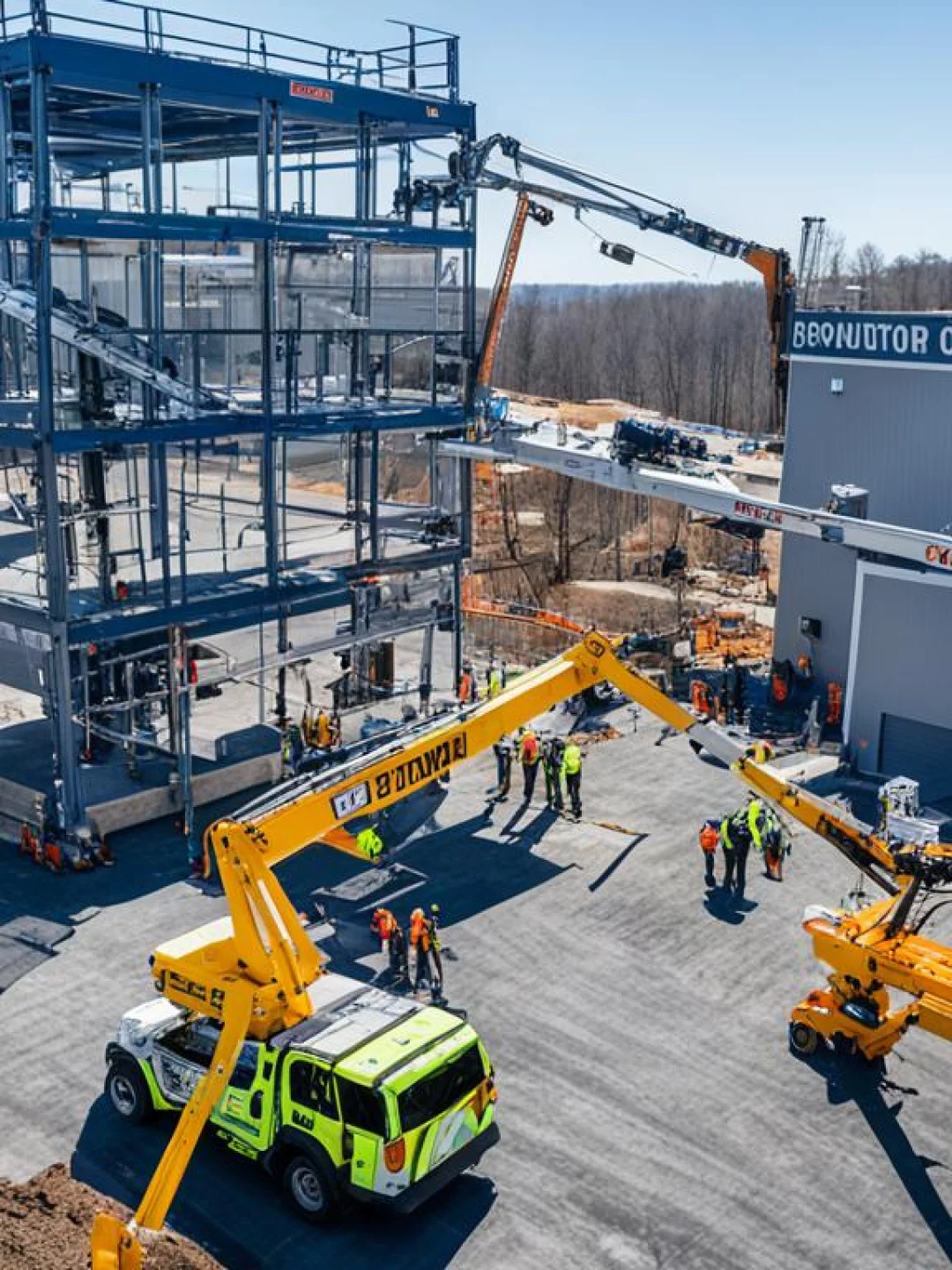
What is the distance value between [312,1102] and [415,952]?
16.2 feet

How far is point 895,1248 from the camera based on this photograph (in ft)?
45.1

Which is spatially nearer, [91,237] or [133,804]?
[91,237]

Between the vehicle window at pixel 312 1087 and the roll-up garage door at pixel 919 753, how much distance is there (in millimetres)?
16112

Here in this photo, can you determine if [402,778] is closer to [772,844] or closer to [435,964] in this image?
[435,964]

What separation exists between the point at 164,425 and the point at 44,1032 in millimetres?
10706

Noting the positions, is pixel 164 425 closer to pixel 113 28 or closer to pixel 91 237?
pixel 91 237

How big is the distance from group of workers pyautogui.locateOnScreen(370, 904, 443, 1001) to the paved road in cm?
42

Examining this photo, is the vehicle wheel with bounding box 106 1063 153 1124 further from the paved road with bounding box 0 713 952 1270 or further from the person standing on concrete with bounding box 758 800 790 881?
the person standing on concrete with bounding box 758 800 790 881

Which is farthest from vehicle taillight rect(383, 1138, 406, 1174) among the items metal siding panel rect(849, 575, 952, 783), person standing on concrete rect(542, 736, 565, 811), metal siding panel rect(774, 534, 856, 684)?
metal siding panel rect(774, 534, 856, 684)

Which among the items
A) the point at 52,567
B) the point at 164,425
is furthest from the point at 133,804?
the point at 164,425

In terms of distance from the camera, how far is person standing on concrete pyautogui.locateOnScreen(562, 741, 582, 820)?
81.0 ft

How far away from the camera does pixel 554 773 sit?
25234 millimetres

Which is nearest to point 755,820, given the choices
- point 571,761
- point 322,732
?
point 571,761

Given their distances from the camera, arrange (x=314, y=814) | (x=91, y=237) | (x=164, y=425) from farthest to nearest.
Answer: (x=164, y=425)
(x=91, y=237)
(x=314, y=814)
